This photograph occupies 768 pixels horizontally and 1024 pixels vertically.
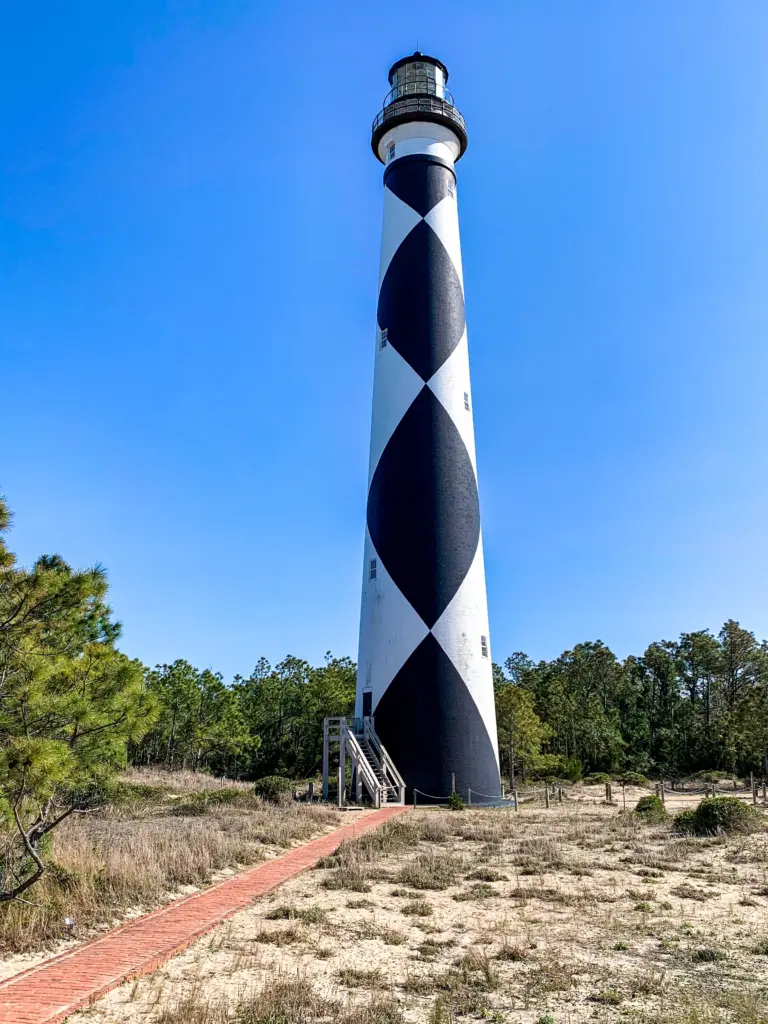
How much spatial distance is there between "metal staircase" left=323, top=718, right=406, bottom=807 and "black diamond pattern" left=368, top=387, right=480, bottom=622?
10.4 feet

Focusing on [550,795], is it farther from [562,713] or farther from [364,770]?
[562,713]

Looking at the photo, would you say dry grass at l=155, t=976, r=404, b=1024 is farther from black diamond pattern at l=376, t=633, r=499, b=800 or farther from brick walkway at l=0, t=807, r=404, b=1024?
black diamond pattern at l=376, t=633, r=499, b=800

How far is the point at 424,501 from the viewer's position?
19875 millimetres

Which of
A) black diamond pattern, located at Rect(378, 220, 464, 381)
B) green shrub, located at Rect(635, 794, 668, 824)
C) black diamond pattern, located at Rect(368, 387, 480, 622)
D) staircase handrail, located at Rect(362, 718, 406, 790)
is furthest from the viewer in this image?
black diamond pattern, located at Rect(378, 220, 464, 381)

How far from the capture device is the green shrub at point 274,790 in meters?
17.9

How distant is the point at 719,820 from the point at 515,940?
8.85 m

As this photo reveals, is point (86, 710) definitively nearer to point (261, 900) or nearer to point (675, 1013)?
point (261, 900)

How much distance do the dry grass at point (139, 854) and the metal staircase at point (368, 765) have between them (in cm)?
162

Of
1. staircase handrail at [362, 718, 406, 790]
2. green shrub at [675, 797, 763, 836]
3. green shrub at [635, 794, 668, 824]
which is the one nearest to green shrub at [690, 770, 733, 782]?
green shrub at [635, 794, 668, 824]

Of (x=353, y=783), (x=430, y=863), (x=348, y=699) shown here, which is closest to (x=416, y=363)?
(x=353, y=783)

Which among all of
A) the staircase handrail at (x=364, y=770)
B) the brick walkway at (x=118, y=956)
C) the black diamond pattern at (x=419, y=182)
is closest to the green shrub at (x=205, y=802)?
the staircase handrail at (x=364, y=770)

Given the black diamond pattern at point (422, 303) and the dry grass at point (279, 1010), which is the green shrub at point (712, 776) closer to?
the black diamond pattern at point (422, 303)

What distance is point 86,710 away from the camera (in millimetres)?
7164

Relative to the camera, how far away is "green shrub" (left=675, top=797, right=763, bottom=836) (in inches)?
550
